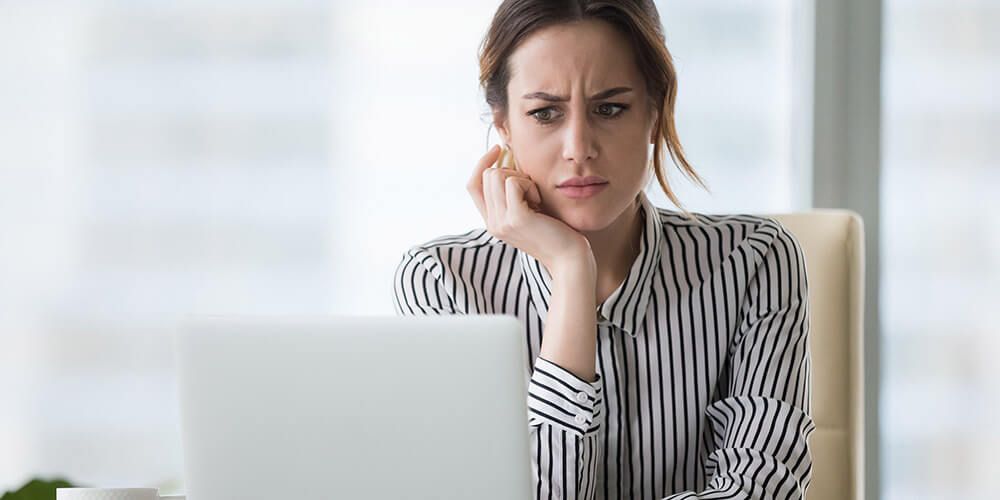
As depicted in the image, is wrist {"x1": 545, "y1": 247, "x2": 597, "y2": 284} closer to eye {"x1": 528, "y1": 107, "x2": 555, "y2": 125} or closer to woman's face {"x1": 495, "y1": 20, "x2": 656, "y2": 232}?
woman's face {"x1": 495, "y1": 20, "x2": 656, "y2": 232}

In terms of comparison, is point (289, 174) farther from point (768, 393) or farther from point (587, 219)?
point (768, 393)

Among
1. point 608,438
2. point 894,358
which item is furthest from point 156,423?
point 894,358

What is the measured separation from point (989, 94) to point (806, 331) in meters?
1.03

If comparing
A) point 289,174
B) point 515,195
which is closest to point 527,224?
point 515,195

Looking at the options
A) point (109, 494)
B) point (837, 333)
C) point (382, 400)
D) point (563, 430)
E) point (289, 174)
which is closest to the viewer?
point (382, 400)

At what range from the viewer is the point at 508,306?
4.65ft

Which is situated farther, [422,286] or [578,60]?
[422,286]

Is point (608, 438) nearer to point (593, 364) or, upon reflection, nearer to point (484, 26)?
point (593, 364)

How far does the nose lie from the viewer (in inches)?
51.0

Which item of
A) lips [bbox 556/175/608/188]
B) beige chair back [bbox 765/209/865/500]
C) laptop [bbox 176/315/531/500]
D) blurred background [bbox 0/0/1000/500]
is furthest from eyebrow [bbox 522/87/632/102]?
blurred background [bbox 0/0/1000/500]

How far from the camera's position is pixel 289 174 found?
222 centimetres

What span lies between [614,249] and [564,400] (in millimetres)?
298

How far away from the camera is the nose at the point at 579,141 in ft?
4.25

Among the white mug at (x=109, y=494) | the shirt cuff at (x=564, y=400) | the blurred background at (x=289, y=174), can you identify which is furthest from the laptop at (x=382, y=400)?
the blurred background at (x=289, y=174)
